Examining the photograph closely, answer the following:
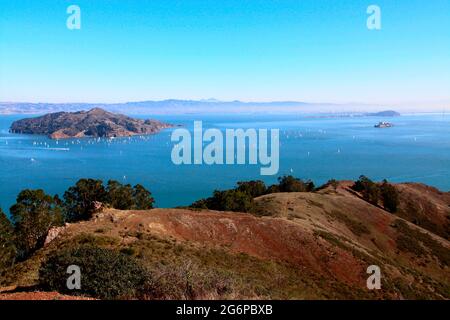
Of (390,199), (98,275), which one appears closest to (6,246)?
(98,275)

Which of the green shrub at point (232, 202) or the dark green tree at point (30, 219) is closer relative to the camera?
the dark green tree at point (30, 219)

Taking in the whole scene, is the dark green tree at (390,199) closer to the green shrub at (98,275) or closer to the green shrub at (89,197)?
the green shrub at (89,197)

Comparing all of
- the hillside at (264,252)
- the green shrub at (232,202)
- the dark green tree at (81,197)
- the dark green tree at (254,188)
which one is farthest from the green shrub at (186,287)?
the dark green tree at (254,188)

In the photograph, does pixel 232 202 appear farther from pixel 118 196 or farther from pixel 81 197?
pixel 81 197

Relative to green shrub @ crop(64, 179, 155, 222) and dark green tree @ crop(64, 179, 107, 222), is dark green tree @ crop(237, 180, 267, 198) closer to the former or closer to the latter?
green shrub @ crop(64, 179, 155, 222)

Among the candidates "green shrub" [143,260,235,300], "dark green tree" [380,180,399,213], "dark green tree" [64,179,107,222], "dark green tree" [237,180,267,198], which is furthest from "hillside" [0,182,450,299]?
"dark green tree" [64,179,107,222]

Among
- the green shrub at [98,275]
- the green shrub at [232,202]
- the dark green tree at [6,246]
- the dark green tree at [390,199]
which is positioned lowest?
the dark green tree at [390,199]
